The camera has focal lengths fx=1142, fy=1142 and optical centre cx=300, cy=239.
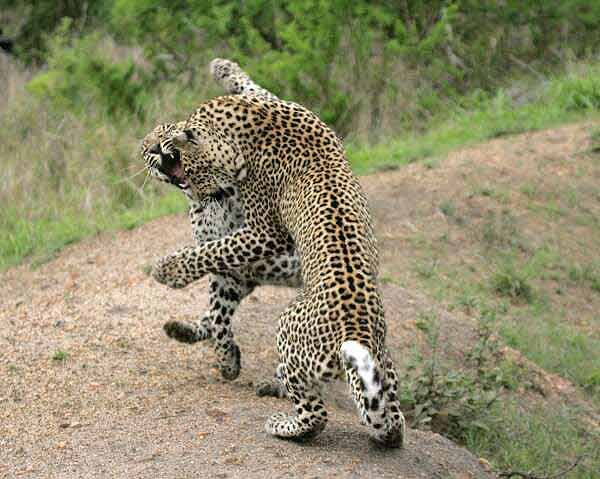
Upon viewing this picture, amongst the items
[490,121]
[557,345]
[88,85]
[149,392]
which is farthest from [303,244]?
[88,85]

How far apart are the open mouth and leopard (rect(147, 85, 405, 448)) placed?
10 mm

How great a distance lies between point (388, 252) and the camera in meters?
9.53

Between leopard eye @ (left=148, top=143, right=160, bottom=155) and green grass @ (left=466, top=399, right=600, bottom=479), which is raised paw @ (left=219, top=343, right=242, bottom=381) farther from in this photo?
green grass @ (left=466, top=399, right=600, bottom=479)

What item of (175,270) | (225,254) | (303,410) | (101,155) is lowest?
(101,155)

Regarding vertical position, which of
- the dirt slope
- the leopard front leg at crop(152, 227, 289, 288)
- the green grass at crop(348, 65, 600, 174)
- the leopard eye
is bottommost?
the dirt slope

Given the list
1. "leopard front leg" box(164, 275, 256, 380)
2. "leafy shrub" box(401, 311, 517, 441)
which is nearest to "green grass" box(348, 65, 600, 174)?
"leafy shrub" box(401, 311, 517, 441)

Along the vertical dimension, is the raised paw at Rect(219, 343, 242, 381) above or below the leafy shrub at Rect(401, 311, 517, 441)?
above

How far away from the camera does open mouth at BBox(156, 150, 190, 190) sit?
6.16 m

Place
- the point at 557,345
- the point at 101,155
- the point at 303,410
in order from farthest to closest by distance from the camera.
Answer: the point at 101,155
the point at 557,345
the point at 303,410

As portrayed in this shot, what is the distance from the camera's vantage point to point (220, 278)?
640 cm

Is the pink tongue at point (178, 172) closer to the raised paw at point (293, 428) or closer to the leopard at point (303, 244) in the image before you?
the leopard at point (303, 244)

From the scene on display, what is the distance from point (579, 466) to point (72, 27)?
578 inches

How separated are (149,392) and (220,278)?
741 millimetres

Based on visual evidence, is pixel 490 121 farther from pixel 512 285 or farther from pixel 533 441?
pixel 533 441
